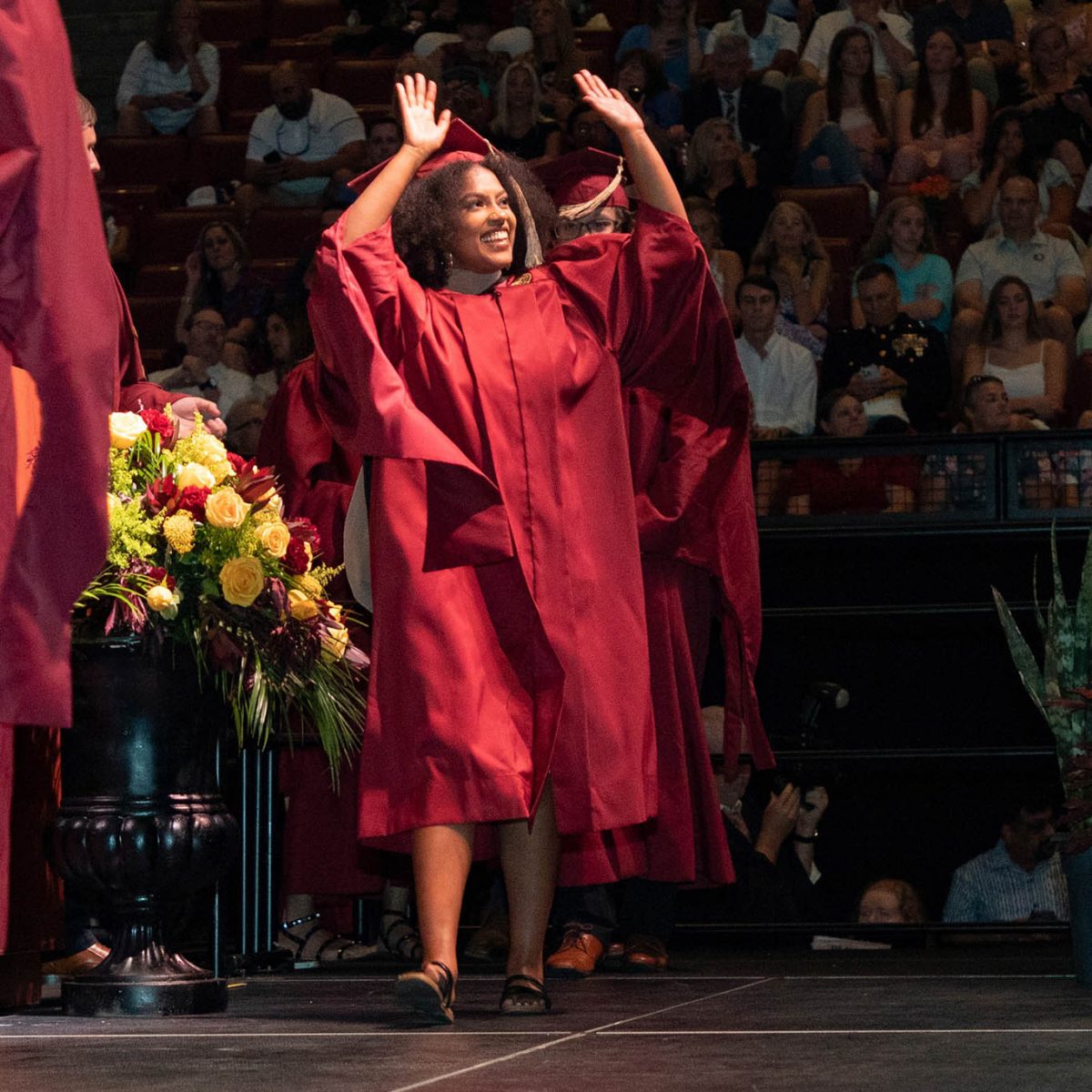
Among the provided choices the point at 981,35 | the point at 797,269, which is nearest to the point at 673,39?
the point at 981,35

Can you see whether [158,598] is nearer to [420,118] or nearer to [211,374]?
[420,118]

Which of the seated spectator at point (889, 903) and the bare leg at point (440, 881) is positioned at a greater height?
the bare leg at point (440, 881)

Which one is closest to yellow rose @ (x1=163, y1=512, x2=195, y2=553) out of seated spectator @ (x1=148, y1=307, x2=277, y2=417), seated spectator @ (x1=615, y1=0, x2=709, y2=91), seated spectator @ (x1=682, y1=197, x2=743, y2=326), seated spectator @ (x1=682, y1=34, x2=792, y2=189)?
seated spectator @ (x1=148, y1=307, x2=277, y2=417)

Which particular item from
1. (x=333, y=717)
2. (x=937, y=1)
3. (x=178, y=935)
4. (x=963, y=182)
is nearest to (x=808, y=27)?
(x=937, y=1)

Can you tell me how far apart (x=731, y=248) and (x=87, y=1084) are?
20.0 feet

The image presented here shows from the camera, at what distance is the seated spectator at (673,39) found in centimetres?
949

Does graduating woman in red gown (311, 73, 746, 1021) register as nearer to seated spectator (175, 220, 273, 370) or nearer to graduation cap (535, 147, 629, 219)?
graduation cap (535, 147, 629, 219)

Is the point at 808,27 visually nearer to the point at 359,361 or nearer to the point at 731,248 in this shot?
the point at 731,248

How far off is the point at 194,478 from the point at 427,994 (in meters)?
1.02

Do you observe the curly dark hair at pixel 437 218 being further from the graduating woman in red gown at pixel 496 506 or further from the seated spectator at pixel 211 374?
the seated spectator at pixel 211 374

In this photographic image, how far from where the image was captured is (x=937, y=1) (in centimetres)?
912

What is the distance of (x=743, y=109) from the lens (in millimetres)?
8945

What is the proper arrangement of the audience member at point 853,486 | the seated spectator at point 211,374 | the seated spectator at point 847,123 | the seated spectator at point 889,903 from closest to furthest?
the audience member at point 853,486
the seated spectator at point 889,903
the seated spectator at point 211,374
the seated spectator at point 847,123

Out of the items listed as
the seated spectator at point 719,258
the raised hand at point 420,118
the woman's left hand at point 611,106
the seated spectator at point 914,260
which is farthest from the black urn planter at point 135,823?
the seated spectator at point 914,260
